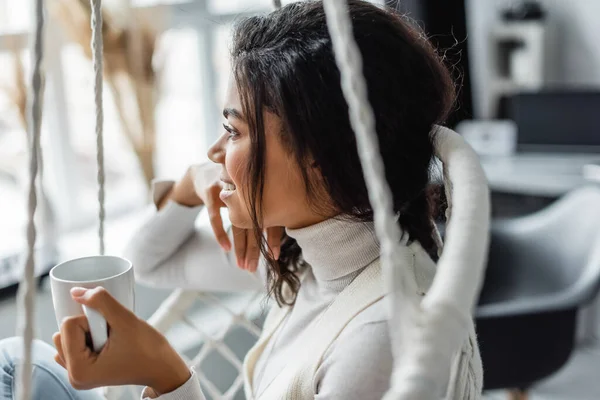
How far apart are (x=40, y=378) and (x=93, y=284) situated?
29 cm

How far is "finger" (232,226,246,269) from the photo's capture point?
100 centimetres

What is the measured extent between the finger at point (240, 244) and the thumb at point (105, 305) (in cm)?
36

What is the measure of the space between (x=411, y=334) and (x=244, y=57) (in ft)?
1.46

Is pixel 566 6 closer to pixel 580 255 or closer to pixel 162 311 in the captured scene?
pixel 580 255

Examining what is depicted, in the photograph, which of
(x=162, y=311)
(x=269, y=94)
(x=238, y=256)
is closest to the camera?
(x=269, y=94)

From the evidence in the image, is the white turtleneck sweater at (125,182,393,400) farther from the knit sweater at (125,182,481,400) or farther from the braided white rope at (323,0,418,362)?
the braided white rope at (323,0,418,362)

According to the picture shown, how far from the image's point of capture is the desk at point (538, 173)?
2.30m

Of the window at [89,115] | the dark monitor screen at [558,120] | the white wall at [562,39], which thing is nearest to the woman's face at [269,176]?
the window at [89,115]

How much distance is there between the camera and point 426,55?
2.53 feet

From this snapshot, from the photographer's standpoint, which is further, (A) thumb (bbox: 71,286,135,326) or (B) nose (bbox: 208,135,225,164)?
(B) nose (bbox: 208,135,225,164)

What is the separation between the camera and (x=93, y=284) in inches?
27.8

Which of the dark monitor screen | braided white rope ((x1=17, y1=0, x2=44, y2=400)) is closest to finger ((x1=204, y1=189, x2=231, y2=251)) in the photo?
braided white rope ((x1=17, y1=0, x2=44, y2=400))

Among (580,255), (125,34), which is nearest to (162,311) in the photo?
(125,34)

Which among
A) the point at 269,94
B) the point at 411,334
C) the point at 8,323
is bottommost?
the point at 8,323
